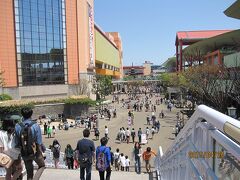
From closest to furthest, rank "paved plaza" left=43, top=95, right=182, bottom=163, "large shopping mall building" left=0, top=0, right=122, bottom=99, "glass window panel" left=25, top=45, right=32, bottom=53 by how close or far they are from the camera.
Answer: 1. "paved plaza" left=43, top=95, right=182, bottom=163
2. "large shopping mall building" left=0, top=0, right=122, bottom=99
3. "glass window panel" left=25, top=45, right=32, bottom=53

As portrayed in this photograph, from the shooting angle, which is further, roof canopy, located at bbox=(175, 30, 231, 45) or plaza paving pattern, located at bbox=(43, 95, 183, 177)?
roof canopy, located at bbox=(175, 30, 231, 45)

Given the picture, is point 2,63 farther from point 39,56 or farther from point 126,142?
point 126,142

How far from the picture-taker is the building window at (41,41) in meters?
47.0

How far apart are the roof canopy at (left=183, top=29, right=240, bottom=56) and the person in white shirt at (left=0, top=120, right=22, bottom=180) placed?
47820 mm

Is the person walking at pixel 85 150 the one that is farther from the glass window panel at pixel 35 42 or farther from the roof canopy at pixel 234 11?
the glass window panel at pixel 35 42

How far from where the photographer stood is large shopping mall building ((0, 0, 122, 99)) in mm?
45844

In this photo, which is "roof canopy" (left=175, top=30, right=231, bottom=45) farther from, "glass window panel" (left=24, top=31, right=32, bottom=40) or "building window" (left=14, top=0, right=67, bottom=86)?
"glass window panel" (left=24, top=31, right=32, bottom=40)

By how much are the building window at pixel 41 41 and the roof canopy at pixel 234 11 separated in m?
27.2

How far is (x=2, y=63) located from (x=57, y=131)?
64.9ft

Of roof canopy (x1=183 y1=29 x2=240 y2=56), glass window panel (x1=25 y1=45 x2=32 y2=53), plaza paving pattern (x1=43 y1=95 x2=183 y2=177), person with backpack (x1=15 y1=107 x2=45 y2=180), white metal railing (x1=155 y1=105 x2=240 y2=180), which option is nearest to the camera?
white metal railing (x1=155 y1=105 x2=240 y2=180)

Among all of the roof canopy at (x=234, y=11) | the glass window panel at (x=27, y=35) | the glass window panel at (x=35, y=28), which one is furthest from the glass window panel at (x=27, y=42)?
the roof canopy at (x=234, y=11)

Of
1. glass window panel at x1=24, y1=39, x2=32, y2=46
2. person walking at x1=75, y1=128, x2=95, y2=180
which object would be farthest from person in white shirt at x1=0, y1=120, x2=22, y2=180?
glass window panel at x1=24, y1=39, x2=32, y2=46

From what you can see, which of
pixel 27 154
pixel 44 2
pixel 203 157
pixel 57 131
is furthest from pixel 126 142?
pixel 44 2

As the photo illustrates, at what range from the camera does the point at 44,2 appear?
49031 millimetres
